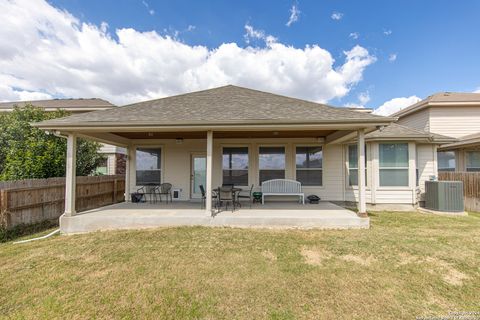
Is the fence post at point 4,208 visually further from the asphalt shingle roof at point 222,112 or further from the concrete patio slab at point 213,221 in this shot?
the asphalt shingle roof at point 222,112

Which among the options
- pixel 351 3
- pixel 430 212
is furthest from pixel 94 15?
pixel 430 212

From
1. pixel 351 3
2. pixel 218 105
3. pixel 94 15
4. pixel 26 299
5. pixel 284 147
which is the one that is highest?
pixel 351 3

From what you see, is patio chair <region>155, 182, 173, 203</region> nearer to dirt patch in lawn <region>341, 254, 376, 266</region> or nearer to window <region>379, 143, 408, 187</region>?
dirt patch in lawn <region>341, 254, 376, 266</region>

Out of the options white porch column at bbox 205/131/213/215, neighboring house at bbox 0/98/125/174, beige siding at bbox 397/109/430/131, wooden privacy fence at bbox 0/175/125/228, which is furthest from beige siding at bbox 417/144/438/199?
neighboring house at bbox 0/98/125/174

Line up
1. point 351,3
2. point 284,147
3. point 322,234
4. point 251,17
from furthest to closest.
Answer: point 251,17 < point 351,3 < point 284,147 < point 322,234

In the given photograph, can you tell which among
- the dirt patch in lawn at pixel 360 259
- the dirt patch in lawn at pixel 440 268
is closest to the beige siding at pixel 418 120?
the dirt patch in lawn at pixel 440 268

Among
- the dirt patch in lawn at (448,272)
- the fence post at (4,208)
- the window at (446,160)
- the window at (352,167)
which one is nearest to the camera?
the dirt patch in lawn at (448,272)

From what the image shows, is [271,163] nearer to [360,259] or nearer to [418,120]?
[360,259]

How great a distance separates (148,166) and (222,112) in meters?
4.73

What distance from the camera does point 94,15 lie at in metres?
9.26

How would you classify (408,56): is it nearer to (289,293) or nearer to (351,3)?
(351,3)

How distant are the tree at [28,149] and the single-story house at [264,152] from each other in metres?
2.11

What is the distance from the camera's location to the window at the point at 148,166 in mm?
9125

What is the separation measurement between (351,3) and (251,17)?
5.09 meters
